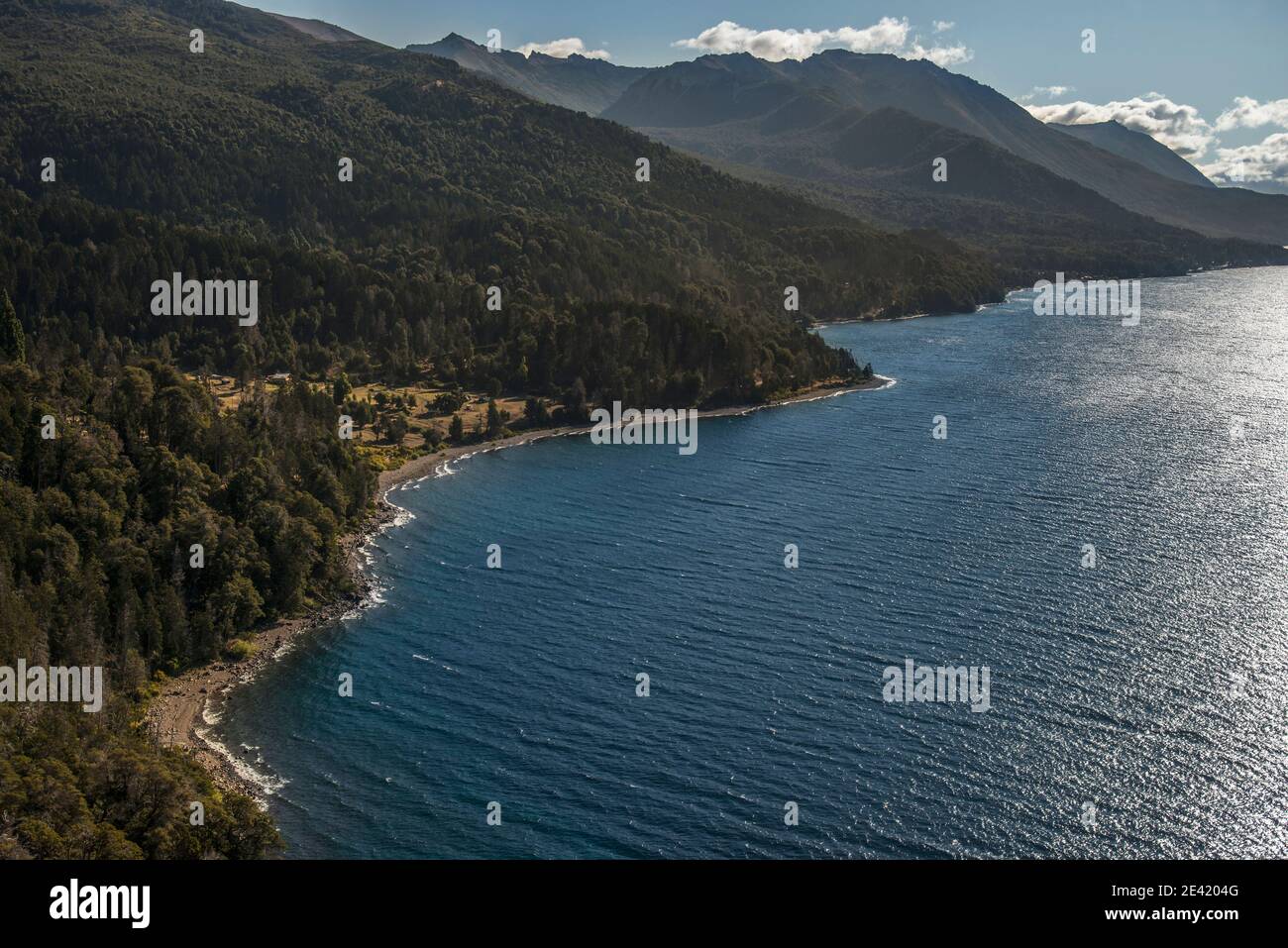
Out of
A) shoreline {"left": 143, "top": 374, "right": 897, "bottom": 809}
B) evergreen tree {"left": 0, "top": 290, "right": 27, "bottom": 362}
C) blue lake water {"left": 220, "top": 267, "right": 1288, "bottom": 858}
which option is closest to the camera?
blue lake water {"left": 220, "top": 267, "right": 1288, "bottom": 858}

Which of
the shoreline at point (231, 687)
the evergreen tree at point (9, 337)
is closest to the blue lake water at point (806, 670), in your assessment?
the shoreline at point (231, 687)

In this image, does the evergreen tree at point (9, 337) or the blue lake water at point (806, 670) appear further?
the evergreen tree at point (9, 337)

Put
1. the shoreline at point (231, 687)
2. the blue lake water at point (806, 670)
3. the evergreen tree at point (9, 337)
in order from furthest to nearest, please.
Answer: the evergreen tree at point (9, 337), the shoreline at point (231, 687), the blue lake water at point (806, 670)

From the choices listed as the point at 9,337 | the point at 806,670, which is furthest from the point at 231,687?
the point at 9,337

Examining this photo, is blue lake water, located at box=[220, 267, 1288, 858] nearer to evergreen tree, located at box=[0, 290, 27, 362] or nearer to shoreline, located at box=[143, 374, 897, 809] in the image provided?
shoreline, located at box=[143, 374, 897, 809]

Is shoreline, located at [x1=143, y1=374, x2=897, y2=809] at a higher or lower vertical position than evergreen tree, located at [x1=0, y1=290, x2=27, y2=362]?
lower

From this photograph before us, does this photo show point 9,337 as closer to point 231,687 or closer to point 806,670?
point 231,687

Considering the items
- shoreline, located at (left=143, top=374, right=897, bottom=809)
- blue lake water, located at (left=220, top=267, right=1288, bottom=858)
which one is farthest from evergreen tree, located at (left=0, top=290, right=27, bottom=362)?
blue lake water, located at (left=220, top=267, right=1288, bottom=858)

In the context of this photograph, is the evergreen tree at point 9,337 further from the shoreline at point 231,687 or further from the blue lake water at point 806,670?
the blue lake water at point 806,670
